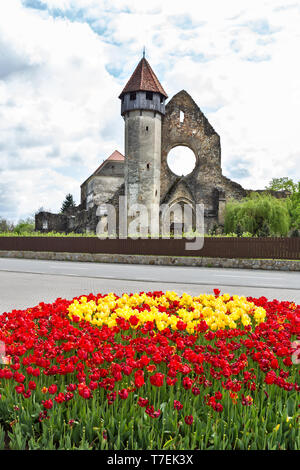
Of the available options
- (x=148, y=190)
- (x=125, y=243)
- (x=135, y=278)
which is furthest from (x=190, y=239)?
(x=148, y=190)

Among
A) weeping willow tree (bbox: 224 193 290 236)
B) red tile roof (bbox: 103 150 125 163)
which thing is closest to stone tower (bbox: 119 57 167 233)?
weeping willow tree (bbox: 224 193 290 236)

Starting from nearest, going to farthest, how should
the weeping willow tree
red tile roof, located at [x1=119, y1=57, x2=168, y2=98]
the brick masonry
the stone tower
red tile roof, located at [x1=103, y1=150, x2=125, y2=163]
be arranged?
the brick masonry → the weeping willow tree → the stone tower → red tile roof, located at [x1=119, y1=57, x2=168, y2=98] → red tile roof, located at [x1=103, y1=150, x2=125, y2=163]

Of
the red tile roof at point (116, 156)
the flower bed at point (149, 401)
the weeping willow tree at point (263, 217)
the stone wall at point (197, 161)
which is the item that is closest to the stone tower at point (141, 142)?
the stone wall at point (197, 161)

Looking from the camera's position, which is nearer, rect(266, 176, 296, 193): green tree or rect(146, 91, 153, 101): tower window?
rect(146, 91, 153, 101): tower window

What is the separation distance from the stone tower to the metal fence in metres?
12.0

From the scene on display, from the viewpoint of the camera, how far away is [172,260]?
2180 cm

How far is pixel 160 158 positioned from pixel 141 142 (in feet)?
11.1

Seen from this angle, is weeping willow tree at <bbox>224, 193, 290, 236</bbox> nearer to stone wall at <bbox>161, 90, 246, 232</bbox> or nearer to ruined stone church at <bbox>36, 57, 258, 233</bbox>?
ruined stone church at <bbox>36, 57, 258, 233</bbox>

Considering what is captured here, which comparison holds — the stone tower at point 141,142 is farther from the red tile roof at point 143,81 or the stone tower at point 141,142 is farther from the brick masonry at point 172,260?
the brick masonry at point 172,260

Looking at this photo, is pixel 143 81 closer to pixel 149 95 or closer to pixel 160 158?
pixel 149 95

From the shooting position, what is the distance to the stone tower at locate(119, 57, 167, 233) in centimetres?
3794

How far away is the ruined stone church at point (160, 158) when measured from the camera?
38031 mm

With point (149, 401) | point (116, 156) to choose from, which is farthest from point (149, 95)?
point (149, 401)

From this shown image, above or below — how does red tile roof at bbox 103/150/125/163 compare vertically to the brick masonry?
above
